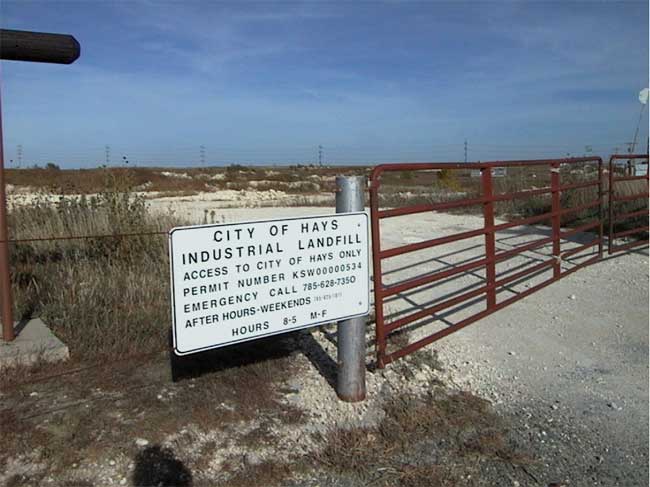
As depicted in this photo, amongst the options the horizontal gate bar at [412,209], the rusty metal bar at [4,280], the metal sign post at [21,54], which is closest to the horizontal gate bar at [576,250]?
the horizontal gate bar at [412,209]

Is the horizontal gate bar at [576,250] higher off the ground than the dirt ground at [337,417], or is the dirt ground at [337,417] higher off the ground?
the horizontal gate bar at [576,250]

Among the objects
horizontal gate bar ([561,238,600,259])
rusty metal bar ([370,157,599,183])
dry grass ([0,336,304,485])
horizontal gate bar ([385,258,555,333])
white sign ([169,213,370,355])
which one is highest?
rusty metal bar ([370,157,599,183])

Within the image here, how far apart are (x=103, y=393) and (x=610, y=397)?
340cm

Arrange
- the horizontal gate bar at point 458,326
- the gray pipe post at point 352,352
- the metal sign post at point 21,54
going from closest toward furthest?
the gray pipe post at point 352,352 < the metal sign post at point 21,54 < the horizontal gate bar at point 458,326

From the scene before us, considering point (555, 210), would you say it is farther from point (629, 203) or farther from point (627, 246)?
point (629, 203)

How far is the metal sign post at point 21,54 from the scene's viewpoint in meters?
4.46

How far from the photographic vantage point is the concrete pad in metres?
4.25

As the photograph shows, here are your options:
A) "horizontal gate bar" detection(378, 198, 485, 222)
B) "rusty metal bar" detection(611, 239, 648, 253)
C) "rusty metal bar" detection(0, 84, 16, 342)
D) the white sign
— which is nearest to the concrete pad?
"rusty metal bar" detection(0, 84, 16, 342)

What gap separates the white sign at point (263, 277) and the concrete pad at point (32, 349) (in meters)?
1.64

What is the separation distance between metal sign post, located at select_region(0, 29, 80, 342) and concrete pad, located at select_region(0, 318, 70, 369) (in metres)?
0.11

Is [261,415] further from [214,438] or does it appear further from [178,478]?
[178,478]

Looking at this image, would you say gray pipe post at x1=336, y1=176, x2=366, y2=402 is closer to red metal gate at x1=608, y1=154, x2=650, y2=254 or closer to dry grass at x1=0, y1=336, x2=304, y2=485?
dry grass at x1=0, y1=336, x2=304, y2=485

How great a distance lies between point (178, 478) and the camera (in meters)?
3.00

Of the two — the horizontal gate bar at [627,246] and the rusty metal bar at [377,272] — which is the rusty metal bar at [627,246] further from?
the rusty metal bar at [377,272]
